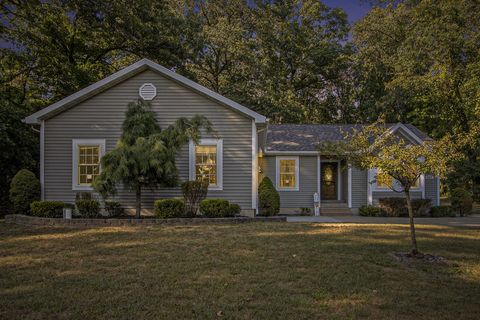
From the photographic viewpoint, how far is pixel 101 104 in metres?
13.3

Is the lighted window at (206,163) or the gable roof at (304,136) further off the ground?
the gable roof at (304,136)

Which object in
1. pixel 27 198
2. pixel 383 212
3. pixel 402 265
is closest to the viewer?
pixel 402 265

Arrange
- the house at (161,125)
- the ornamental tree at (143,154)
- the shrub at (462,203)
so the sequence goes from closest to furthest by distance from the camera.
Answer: the ornamental tree at (143,154), the house at (161,125), the shrub at (462,203)

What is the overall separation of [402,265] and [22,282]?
268 inches

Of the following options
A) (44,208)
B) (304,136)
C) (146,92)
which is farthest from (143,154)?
(304,136)

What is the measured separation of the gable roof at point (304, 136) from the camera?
16.5 m

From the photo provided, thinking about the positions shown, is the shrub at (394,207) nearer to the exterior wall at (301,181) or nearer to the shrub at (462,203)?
the shrub at (462,203)

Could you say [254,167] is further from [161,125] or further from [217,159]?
[161,125]

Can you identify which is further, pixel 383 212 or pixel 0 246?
pixel 383 212

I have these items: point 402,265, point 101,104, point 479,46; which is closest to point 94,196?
point 101,104

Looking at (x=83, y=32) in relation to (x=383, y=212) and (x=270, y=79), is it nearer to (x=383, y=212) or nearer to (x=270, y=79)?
(x=270, y=79)

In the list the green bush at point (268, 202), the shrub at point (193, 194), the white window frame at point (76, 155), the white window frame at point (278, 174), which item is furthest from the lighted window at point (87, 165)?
the white window frame at point (278, 174)

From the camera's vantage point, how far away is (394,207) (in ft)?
51.2

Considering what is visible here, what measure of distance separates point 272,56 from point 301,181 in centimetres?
1624
